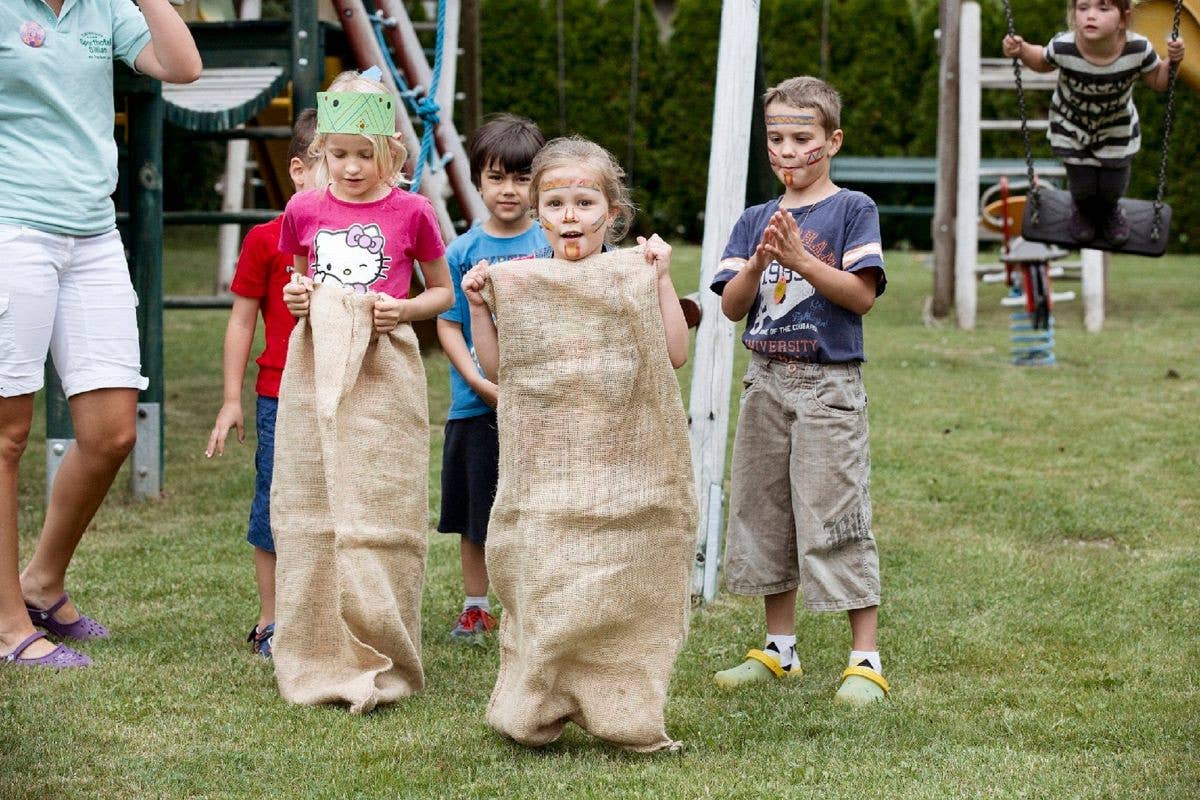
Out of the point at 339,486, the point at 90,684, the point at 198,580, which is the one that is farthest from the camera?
the point at 198,580

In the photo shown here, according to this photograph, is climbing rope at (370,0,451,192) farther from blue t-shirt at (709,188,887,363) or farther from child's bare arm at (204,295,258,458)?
blue t-shirt at (709,188,887,363)

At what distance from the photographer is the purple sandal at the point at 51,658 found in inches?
155

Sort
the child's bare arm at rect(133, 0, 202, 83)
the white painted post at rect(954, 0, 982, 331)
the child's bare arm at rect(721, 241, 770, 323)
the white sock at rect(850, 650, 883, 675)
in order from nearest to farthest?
the child's bare arm at rect(721, 241, 770, 323), the white sock at rect(850, 650, 883, 675), the child's bare arm at rect(133, 0, 202, 83), the white painted post at rect(954, 0, 982, 331)

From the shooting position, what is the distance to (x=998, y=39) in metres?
A: 18.0

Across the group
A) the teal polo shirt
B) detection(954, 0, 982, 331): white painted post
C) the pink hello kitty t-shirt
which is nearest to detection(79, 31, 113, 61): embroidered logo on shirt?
the teal polo shirt

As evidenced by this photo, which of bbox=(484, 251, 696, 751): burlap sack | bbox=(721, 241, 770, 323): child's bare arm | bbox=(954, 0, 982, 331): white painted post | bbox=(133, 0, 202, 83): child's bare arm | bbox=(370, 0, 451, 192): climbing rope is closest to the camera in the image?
bbox=(484, 251, 696, 751): burlap sack

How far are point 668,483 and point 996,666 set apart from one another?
1.34 metres

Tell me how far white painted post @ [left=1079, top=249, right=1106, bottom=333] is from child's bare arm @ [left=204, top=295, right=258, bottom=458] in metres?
8.31

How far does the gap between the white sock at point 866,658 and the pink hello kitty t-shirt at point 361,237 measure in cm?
145

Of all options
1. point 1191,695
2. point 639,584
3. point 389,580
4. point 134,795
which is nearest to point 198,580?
point 389,580

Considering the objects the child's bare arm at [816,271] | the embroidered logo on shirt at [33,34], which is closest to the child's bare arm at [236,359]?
the embroidered logo on shirt at [33,34]

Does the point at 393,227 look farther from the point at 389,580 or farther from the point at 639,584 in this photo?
the point at 639,584

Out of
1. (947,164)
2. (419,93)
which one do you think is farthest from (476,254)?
(947,164)

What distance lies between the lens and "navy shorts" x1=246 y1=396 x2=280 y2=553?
422 cm
